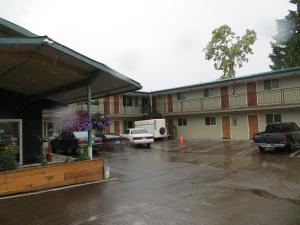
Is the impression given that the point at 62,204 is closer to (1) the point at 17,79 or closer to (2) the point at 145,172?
(2) the point at 145,172

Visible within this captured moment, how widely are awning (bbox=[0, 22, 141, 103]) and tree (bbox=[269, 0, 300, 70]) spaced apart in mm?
29483

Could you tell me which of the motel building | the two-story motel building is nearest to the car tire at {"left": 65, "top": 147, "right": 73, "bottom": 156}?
the motel building

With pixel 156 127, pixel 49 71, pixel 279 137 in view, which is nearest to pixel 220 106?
pixel 156 127

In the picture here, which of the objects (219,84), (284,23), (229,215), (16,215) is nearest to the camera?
(229,215)

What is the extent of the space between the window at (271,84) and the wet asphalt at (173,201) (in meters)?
14.9

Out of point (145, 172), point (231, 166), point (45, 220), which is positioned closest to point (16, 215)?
point (45, 220)

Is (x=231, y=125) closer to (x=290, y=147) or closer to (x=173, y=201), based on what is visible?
(x=290, y=147)

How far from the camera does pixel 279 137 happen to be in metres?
16.6

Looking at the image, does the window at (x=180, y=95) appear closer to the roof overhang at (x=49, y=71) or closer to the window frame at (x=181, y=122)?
the window frame at (x=181, y=122)

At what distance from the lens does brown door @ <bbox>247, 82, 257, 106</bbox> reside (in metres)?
25.5

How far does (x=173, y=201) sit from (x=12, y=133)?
29.0 feet

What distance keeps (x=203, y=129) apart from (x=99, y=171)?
20.7 meters

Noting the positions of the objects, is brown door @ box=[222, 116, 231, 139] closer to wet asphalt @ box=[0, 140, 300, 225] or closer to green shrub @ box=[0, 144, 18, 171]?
wet asphalt @ box=[0, 140, 300, 225]

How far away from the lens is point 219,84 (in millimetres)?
28016
